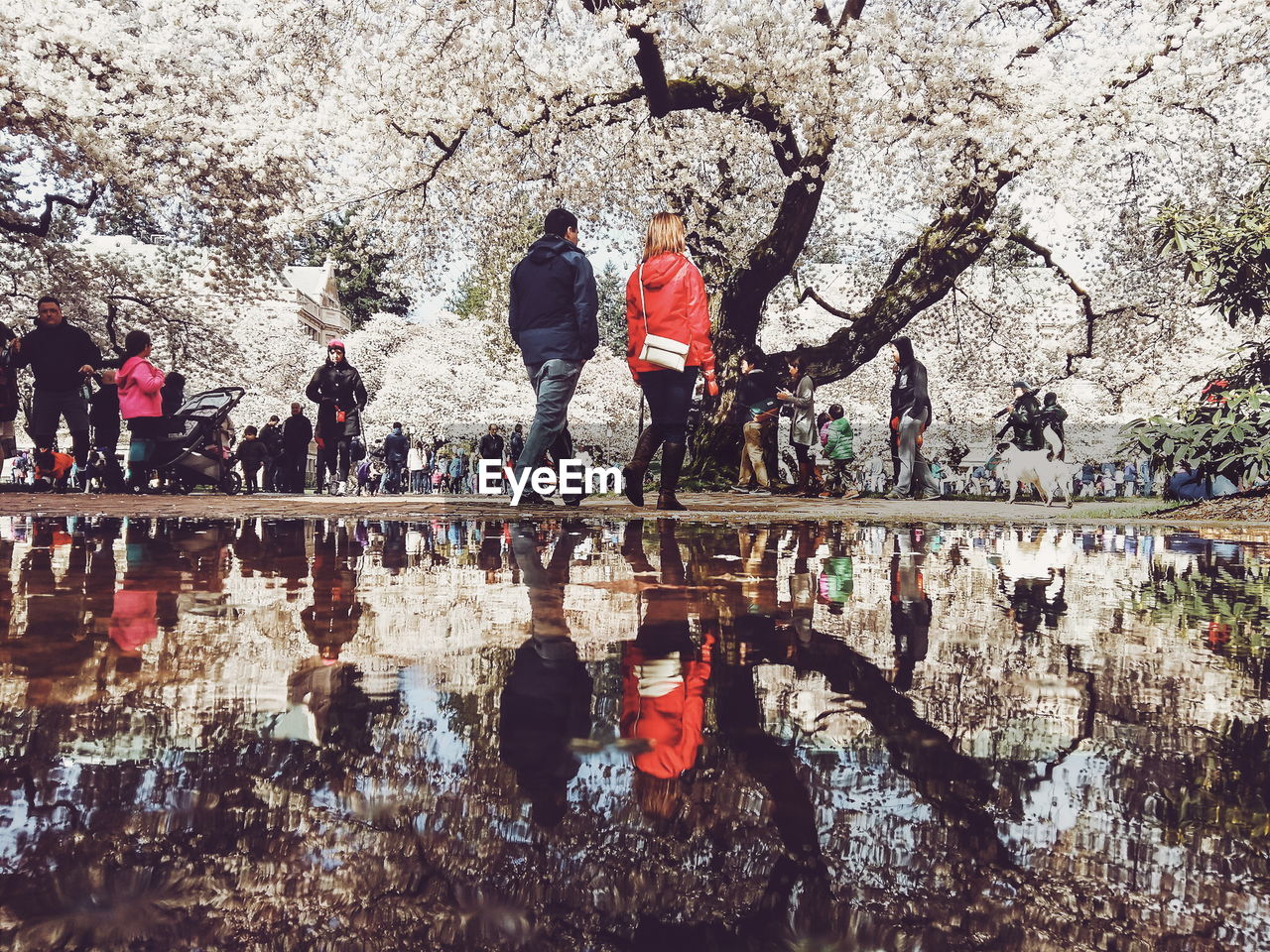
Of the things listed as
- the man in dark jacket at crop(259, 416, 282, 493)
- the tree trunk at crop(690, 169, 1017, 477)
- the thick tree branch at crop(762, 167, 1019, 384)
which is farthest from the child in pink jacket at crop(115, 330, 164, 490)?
the thick tree branch at crop(762, 167, 1019, 384)

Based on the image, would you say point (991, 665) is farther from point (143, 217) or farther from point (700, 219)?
point (143, 217)

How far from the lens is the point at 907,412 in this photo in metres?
15.5

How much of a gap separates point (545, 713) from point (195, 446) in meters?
13.8

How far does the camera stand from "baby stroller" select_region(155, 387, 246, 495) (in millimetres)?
14500

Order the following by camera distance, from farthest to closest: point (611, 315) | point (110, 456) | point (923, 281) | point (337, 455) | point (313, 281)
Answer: point (313, 281)
point (611, 315)
point (923, 281)
point (337, 455)
point (110, 456)

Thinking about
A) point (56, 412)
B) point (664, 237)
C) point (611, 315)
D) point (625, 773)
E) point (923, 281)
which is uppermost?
point (611, 315)

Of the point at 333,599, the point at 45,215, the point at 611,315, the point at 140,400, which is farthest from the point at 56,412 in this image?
the point at 611,315

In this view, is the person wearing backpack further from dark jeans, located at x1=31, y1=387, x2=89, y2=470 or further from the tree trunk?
dark jeans, located at x1=31, y1=387, x2=89, y2=470

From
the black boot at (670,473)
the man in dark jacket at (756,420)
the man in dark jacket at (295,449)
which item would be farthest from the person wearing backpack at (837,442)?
the man in dark jacket at (295,449)

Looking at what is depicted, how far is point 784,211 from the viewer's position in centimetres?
1722

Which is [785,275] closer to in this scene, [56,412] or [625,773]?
[56,412]

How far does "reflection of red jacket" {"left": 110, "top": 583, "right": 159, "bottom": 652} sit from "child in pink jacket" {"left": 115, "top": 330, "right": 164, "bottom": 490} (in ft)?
31.0

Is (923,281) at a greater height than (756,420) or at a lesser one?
greater

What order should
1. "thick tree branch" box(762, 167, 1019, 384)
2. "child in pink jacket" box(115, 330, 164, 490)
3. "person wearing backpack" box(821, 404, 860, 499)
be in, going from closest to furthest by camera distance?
"child in pink jacket" box(115, 330, 164, 490) < "thick tree branch" box(762, 167, 1019, 384) < "person wearing backpack" box(821, 404, 860, 499)
